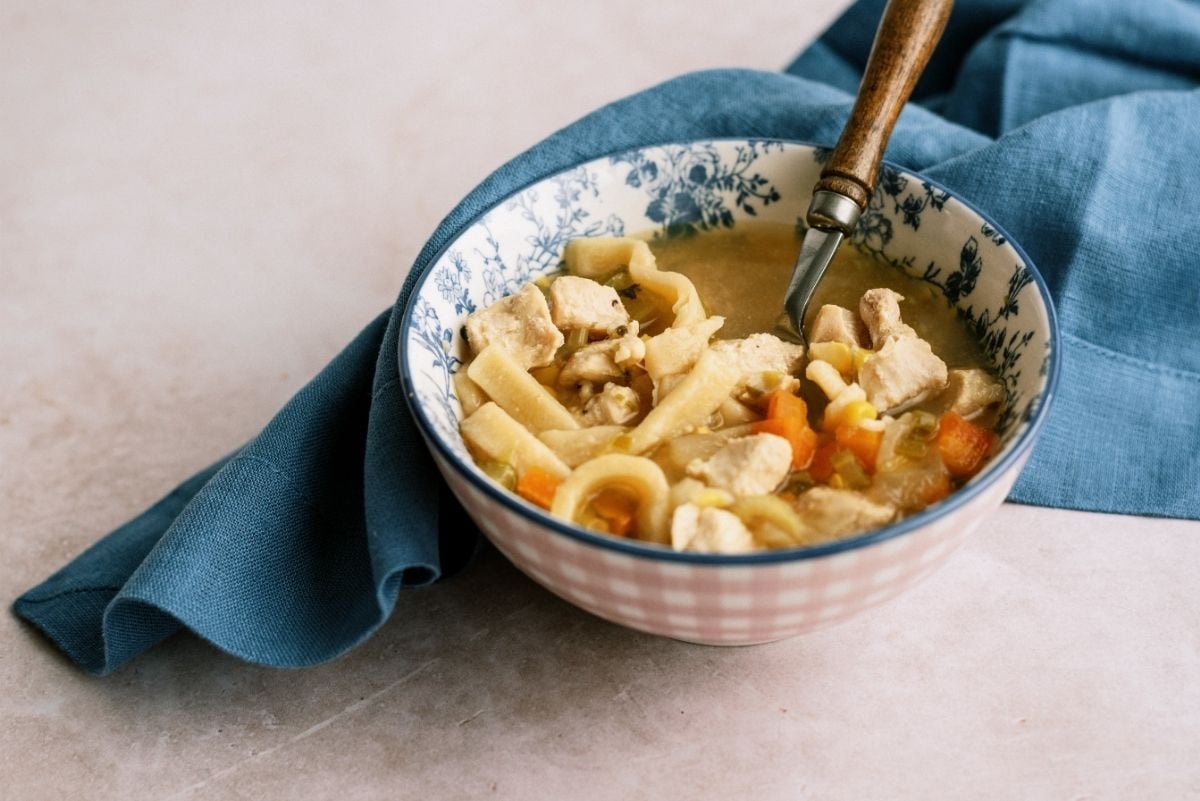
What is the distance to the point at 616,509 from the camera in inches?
91.0

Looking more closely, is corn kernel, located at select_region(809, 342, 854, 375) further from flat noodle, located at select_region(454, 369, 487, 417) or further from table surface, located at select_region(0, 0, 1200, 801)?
flat noodle, located at select_region(454, 369, 487, 417)

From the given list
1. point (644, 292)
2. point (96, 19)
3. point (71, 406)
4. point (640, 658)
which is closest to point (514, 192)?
point (644, 292)

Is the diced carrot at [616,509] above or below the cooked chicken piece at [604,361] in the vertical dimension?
below

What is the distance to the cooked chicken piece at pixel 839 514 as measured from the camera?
2186 millimetres

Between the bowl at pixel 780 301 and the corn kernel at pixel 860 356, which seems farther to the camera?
the corn kernel at pixel 860 356

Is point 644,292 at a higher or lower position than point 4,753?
higher

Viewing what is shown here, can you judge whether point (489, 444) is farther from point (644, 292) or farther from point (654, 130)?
point (654, 130)

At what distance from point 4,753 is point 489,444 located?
1.21 meters

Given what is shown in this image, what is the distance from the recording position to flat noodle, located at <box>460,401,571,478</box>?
7.81 feet

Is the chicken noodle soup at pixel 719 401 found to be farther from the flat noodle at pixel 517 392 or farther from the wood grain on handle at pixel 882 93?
the wood grain on handle at pixel 882 93

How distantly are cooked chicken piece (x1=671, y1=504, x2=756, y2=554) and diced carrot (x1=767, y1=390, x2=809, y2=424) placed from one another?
14.1 inches

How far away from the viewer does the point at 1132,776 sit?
7.68ft

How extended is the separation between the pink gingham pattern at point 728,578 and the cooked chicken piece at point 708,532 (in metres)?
0.08

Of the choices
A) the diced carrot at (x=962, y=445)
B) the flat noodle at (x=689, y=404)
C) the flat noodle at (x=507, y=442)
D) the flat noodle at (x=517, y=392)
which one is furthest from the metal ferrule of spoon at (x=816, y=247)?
the flat noodle at (x=507, y=442)
